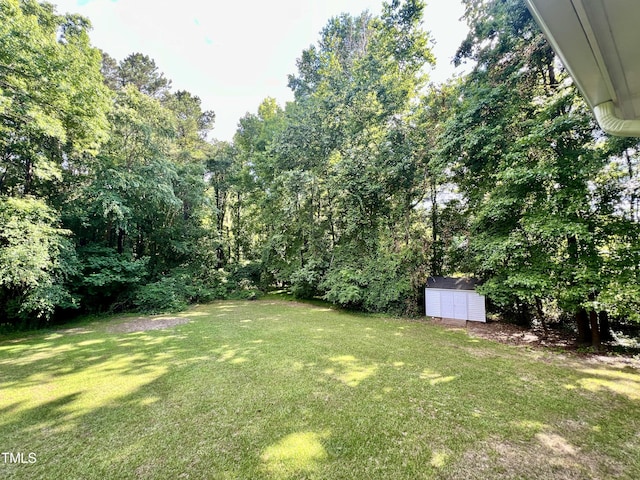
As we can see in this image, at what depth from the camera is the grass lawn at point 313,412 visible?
2203mm

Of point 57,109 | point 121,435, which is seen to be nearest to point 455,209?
point 121,435

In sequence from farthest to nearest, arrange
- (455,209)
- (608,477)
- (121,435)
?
(455,209) < (121,435) < (608,477)

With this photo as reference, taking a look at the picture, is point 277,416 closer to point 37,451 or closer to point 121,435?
point 121,435

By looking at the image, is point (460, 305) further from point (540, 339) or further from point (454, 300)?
point (540, 339)

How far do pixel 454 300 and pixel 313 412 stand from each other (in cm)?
675

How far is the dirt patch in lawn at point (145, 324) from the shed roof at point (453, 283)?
824 centimetres

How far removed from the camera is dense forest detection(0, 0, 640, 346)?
17.1 ft

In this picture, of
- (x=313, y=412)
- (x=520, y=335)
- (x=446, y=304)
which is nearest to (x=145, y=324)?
(x=313, y=412)

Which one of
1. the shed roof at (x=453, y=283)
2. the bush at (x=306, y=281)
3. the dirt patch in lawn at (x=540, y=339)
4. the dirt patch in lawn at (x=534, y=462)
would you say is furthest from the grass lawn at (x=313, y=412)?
the bush at (x=306, y=281)

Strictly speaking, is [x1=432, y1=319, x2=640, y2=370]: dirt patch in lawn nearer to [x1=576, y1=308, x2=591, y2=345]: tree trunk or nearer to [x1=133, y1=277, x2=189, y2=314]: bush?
[x1=576, y1=308, x2=591, y2=345]: tree trunk

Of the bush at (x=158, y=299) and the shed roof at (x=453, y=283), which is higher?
the shed roof at (x=453, y=283)

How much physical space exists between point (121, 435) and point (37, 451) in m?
0.66

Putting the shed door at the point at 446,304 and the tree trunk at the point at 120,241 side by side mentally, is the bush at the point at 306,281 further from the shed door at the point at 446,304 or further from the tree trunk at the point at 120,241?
the tree trunk at the point at 120,241

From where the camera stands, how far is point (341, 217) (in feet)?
37.5
